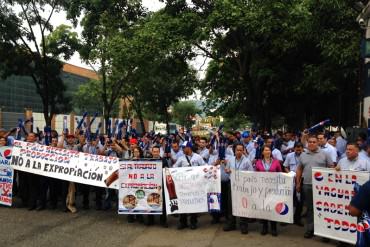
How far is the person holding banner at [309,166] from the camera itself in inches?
340

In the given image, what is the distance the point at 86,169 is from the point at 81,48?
15.0m

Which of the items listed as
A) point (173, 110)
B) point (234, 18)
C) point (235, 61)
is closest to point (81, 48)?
point (235, 61)

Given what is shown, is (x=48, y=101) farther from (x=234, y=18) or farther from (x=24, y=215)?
(x=24, y=215)

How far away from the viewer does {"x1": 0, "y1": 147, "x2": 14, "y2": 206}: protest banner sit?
1091cm

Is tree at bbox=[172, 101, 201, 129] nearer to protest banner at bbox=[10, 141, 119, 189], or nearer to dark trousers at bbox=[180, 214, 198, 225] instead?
protest banner at bbox=[10, 141, 119, 189]

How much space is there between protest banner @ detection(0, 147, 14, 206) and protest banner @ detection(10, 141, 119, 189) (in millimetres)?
155

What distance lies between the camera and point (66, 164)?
10.6 meters

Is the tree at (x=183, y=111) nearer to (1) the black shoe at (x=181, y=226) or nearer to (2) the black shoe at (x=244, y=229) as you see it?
(1) the black shoe at (x=181, y=226)

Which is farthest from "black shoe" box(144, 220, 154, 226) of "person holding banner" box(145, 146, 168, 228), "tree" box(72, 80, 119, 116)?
"tree" box(72, 80, 119, 116)

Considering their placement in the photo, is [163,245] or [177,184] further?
[177,184]

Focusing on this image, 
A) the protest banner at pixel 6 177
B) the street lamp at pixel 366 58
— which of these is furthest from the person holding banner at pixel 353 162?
the protest banner at pixel 6 177

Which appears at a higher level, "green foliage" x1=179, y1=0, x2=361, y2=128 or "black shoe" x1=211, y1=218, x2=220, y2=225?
"green foliage" x1=179, y1=0, x2=361, y2=128

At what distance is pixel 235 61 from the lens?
24.5 metres

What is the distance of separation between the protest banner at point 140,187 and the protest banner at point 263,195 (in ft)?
4.80
